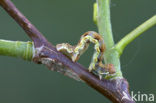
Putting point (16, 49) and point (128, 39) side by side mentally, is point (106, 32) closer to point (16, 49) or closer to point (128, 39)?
point (128, 39)

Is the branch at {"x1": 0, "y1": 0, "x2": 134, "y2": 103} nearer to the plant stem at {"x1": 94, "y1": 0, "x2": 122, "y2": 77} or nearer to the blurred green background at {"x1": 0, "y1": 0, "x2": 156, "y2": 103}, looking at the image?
the plant stem at {"x1": 94, "y1": 0, "x2": 122, "y2": 77}

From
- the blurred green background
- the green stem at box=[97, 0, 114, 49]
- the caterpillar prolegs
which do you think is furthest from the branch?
the blurred green background

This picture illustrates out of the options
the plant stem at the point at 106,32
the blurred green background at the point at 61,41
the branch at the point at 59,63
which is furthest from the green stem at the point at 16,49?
the blurred green background at the point at 61,41

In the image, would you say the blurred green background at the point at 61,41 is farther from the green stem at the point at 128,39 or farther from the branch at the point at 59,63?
the branch at the point at 59,63

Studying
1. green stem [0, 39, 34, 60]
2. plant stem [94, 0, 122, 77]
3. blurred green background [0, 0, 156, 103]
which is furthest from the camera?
blurred green background [0, 0, 156, 103]

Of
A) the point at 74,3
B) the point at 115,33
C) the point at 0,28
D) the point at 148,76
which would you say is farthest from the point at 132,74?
the point at 0,28
